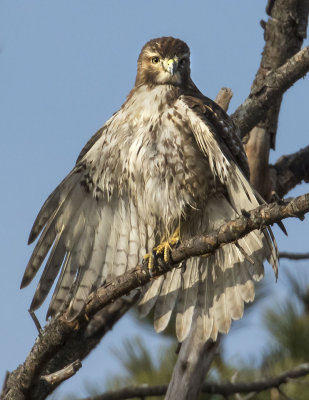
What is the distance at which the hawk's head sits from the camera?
5.61 meters

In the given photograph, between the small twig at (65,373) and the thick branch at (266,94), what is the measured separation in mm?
3014

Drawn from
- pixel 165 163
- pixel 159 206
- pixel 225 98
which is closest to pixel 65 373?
pixel 159 206

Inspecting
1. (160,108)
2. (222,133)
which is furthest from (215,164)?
(160,108)

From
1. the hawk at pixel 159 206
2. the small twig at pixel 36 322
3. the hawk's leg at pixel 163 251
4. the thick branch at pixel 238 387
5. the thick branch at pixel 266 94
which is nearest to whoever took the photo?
the small twig at pixel 36 322

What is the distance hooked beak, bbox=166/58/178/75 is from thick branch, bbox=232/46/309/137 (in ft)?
3.09

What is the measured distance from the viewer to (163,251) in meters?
5.00

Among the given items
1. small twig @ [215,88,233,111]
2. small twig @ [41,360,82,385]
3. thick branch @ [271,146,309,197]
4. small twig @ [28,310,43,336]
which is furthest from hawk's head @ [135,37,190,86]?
small twig @ [41,360,82,385]

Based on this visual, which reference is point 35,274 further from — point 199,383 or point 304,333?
point 304,333

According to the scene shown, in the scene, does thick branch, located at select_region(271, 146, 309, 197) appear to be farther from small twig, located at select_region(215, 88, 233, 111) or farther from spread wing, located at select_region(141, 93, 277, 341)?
spread wing, located at select_region(141, 93, 277, 341)

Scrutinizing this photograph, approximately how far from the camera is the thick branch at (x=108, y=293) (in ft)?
12.5

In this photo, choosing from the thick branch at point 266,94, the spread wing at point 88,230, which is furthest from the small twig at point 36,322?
the thick branch at point 266,94

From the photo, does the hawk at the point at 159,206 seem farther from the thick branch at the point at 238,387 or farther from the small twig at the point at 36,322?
the small twig at the point at 36,322

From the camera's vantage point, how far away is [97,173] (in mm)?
5426

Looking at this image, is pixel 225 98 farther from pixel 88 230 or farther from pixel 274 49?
pixel 88 230
